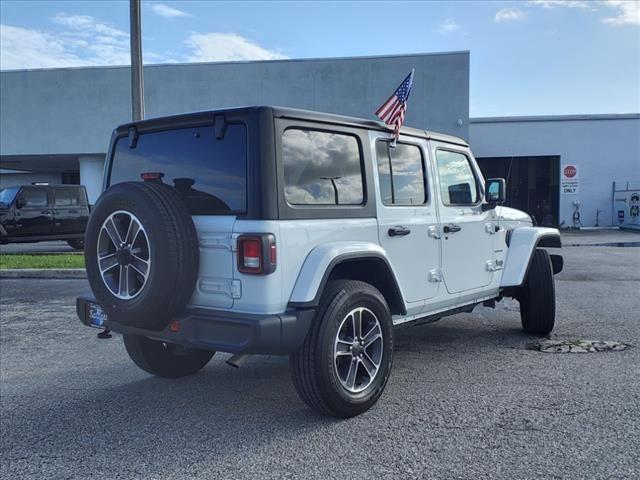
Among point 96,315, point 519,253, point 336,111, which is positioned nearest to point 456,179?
point 519,253

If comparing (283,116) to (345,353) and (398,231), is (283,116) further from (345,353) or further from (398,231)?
(345,353)

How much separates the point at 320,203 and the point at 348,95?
72.3ft

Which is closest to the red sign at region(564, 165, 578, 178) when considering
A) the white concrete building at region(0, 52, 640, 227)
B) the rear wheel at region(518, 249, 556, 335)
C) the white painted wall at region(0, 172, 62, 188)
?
the white concrete building at region(0, 52, 640, 227)

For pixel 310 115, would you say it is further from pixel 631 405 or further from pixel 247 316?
pixel 631 405

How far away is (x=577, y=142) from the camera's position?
28500 mm

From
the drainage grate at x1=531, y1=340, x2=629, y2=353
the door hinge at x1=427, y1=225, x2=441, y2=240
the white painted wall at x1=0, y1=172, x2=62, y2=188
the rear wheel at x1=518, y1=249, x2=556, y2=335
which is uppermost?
the white painted wall at x1=0, y1=172, x2=62, y2=188

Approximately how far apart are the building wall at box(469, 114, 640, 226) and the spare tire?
26786mm

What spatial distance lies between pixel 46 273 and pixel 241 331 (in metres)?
9.13

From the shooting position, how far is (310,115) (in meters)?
3.87

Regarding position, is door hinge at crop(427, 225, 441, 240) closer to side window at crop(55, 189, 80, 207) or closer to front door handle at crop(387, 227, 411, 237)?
front door handle at crop(387, 227, 411, 237)

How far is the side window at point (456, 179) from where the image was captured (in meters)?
5.11

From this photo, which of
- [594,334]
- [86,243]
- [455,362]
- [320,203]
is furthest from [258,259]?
[594,334]

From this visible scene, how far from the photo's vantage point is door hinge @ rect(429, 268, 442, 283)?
4715 mm

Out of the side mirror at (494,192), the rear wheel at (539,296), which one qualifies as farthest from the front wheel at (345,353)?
the rear wheel at (539,296)
